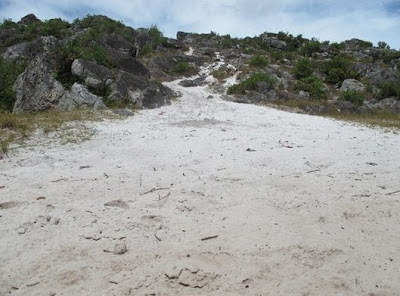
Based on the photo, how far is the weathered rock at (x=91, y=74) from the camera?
688 inches

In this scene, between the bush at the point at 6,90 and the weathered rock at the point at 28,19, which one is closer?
the bush at the point at 6,90

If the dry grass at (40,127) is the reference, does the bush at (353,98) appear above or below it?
above

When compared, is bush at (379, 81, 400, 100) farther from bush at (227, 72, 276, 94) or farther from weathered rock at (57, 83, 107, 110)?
weathered rock at (57, 83, 107, 110)

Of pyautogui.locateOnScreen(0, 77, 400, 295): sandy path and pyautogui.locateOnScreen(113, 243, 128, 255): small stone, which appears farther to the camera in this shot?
pyautogui.locateOnScreen(113, 243, 128, 255): small stone

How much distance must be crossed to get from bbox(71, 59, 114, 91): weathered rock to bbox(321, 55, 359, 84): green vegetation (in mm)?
21763

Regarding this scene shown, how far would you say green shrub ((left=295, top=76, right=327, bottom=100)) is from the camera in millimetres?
25469

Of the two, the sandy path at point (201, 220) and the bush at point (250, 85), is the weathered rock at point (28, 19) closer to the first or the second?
the bush at point (250, 85)

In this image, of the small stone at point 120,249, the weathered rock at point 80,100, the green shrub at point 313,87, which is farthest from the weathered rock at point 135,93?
the small stone at point 120,249

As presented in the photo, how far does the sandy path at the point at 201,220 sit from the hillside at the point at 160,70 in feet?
30.0

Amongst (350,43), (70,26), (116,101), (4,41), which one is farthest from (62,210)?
(350,43)

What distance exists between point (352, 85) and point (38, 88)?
80.3 feet

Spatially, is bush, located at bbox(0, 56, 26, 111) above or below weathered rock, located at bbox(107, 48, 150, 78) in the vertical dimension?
below

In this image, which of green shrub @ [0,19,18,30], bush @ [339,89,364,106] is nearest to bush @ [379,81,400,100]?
bush @ [339,89,364,106]

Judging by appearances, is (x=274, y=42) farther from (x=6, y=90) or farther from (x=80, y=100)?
(x=6, y=90)
